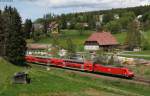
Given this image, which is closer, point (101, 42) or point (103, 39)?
point (101, 42)

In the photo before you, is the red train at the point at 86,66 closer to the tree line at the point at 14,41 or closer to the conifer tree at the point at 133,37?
the tree line at the point at 14,41

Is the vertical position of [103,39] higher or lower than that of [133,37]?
lower

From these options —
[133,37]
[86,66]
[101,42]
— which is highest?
[133,37]

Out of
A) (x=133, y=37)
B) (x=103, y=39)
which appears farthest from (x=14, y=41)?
(x=103, y=39)

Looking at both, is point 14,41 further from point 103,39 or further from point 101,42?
point 103,39

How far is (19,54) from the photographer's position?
91688 mm

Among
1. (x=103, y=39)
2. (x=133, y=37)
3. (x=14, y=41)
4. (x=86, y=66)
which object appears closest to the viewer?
(x=86, y=66)

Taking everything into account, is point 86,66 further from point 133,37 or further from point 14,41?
point 133,37

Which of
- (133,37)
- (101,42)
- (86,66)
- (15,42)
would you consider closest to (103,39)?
(101,42)

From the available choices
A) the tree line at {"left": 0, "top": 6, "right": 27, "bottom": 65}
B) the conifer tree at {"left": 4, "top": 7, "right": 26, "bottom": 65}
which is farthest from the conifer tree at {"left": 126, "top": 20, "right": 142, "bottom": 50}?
the conifer tree at {"left": 4, "top": 7, "right": 26, "bottom": 65}

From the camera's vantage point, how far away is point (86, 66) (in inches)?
3501

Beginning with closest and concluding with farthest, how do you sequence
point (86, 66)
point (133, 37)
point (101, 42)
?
point (86, 66) → point (133, 37) → point (101, 42)

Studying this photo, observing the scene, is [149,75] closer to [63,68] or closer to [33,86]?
[63,68]

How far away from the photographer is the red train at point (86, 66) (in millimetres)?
77188
